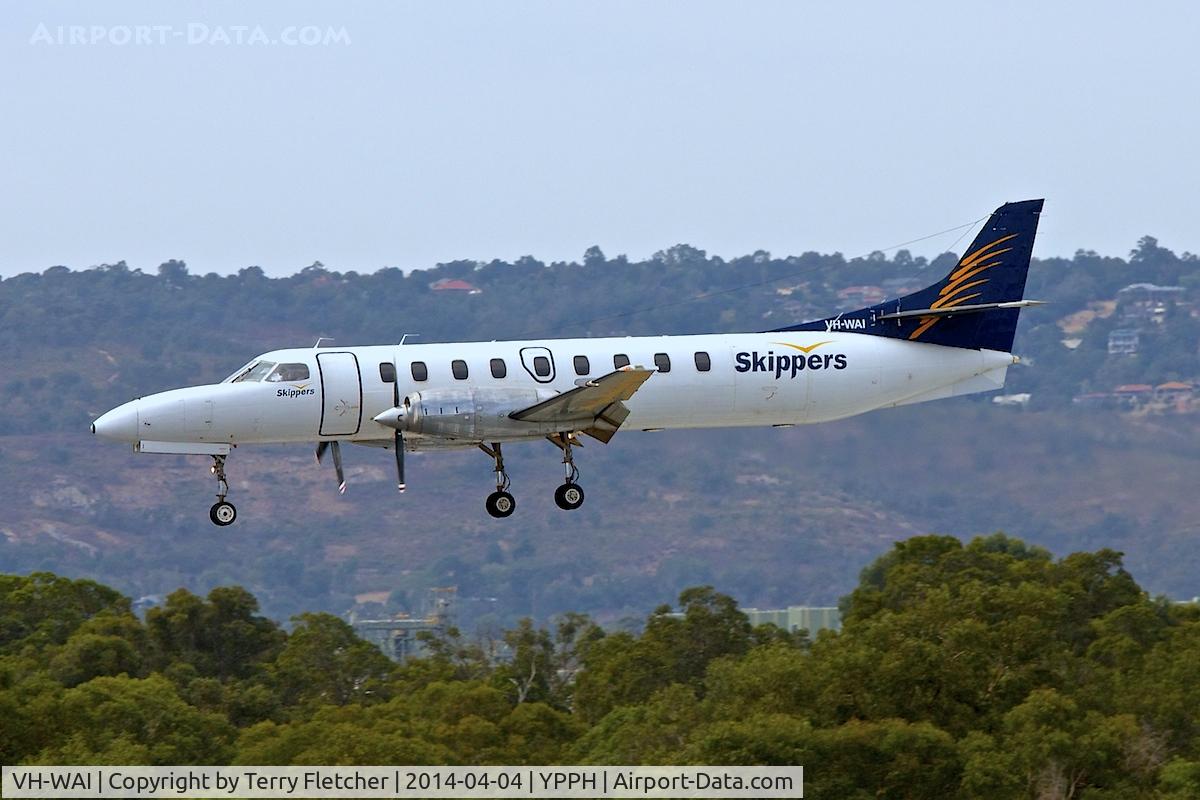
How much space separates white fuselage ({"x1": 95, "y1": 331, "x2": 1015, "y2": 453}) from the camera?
4012 centimetres

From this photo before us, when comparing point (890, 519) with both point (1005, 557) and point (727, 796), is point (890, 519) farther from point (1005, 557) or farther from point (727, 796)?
point (727, 796)

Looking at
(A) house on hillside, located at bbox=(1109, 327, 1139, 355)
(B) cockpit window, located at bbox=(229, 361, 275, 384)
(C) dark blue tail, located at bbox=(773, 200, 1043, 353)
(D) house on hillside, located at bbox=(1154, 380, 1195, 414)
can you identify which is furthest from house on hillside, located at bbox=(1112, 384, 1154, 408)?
(B) cockpit window, located at bbox=(229, 361, 275, 384)

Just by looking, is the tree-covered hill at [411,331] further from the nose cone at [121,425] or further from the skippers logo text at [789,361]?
the nose cone at [121,425]

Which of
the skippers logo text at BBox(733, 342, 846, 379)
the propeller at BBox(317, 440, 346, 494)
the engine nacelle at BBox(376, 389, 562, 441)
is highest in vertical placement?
the skippers logo text at BBox(733, 342, 846, 379)

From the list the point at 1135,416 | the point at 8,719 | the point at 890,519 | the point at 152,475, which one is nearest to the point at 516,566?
the point at 152,475

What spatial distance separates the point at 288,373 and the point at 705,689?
31.7 metres

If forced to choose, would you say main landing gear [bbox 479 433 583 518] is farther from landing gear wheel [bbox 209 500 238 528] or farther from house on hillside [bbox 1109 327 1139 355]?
house on hillside [bbox 1109 327 1139 355]

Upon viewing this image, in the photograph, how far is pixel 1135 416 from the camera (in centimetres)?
9738

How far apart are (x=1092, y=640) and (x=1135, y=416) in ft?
84.1

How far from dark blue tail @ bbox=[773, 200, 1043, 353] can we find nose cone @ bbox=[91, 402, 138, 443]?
1421 centimetres

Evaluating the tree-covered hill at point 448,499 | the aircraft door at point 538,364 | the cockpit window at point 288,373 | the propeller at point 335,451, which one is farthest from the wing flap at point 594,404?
the tree-covered hill at point 448,499

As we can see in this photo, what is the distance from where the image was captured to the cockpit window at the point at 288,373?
40.2 m

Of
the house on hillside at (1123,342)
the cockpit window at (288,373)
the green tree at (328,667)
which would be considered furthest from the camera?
the house on hillside at (1123,342)

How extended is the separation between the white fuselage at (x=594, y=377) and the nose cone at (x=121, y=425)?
0.09 ft
